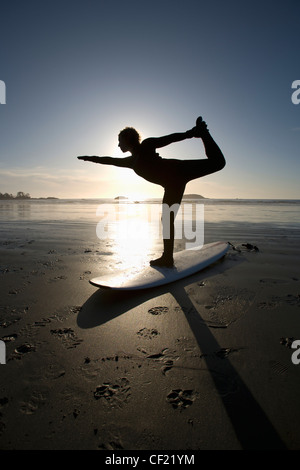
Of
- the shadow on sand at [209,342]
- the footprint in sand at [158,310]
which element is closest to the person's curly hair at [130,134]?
the shadow on sand at [209,342]

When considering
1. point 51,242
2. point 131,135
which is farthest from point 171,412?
point 51,242

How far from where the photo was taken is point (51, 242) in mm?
6574

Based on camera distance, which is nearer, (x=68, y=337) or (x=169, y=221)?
(x=68, y=337)

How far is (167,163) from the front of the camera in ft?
13.3

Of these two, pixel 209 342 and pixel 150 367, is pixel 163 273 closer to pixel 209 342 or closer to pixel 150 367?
pixel 209 342

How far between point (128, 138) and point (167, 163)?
2.49 ft

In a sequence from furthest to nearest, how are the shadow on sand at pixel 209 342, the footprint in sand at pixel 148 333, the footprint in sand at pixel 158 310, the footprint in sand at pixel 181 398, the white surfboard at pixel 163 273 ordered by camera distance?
the white surfboard at pixel 163 273
the footprint in sand at pixel 158 310
the footprint in sand at pixel 148 333
the footprint in sand at pixel 181 398
the shadow on sand at pixel 209 342

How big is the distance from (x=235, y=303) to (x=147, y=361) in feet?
4.71

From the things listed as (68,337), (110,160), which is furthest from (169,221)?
(68,337)

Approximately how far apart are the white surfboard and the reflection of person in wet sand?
306 millimetres

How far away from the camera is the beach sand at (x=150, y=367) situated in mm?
1270

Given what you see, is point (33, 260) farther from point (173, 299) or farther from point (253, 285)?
point (253, 285)

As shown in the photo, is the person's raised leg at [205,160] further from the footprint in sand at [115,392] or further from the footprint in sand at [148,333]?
the footprint in sand at [115,392]
